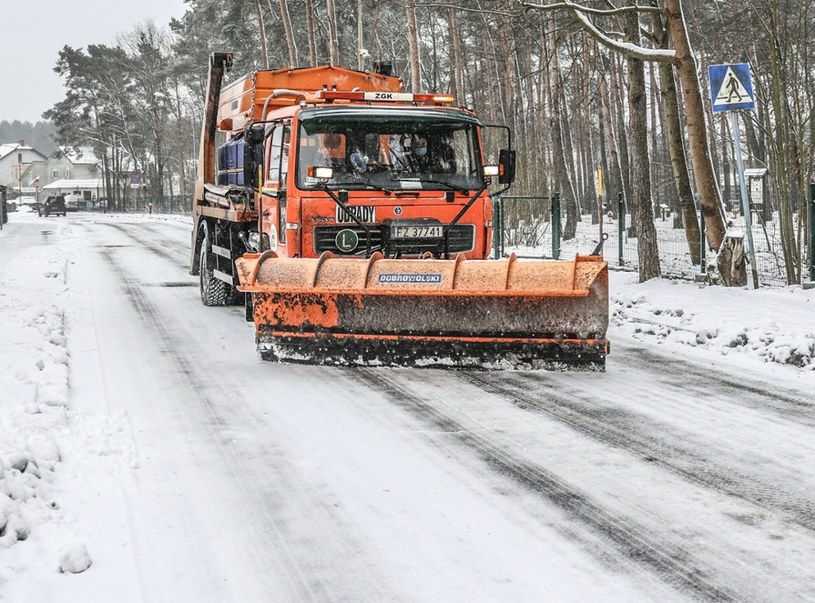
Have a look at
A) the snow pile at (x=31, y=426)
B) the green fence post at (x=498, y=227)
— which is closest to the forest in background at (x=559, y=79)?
the green fence post at (x=498, y=227)

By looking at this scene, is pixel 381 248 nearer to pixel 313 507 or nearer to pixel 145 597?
pixel 313 507

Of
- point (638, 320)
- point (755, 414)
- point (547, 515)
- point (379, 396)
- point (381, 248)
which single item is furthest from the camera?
point (638, 320)

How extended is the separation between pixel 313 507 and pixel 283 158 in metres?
5.50

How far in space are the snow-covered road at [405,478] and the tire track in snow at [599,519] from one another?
0.02 metres

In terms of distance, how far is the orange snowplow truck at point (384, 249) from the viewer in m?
7.80

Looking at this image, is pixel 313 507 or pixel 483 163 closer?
pixel 313 507

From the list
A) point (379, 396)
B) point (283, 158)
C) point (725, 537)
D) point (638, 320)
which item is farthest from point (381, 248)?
Answer: point (725, 537)

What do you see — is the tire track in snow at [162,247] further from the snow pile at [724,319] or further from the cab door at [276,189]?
the snow pile at [724,319]

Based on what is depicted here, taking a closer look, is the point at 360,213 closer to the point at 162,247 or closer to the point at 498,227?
the point at 498,227

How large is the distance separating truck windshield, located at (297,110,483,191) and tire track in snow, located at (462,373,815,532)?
2402 mm

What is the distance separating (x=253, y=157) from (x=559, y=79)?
60.0ft

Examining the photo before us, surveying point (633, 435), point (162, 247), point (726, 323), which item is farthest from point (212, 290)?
point (162, 247)

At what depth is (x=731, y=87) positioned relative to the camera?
11.1m

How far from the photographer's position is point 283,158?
955cm
